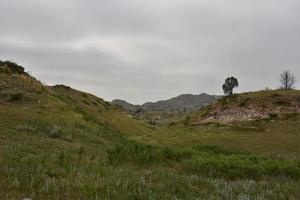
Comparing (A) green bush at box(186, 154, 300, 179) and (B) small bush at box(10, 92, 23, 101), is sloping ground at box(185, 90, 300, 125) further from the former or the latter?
(A) green bush at box(186, 154, 300, 179)

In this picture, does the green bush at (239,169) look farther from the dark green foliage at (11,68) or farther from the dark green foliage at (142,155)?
the dark green foliage at (11,68)

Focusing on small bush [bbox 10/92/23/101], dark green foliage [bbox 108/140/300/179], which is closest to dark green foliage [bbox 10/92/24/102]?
small bush [bbox 10/92/23/101]

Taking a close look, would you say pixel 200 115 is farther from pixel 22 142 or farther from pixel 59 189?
pixel 59 189

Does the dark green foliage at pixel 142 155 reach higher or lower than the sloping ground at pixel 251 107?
lower

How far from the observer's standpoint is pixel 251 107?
50.0 meters

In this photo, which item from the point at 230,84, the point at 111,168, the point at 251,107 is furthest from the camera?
the point at 230,84

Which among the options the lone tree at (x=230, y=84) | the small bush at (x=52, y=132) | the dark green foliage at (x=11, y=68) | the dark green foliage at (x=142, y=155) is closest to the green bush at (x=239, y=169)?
the dark green foliage at (x=142, y=155)

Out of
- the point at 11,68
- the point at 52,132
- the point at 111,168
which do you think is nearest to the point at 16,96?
the point at 11,68

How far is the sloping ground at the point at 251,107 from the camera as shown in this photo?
4737cm

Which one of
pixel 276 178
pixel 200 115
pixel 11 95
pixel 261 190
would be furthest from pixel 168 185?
pixel 200 115

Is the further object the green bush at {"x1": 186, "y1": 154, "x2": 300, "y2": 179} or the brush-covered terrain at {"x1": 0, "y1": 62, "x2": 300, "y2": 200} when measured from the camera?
the green bush at {"x1": 186, "y1": 154, "x2": 300, "y2": 179}

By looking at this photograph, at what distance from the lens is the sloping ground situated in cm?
4737

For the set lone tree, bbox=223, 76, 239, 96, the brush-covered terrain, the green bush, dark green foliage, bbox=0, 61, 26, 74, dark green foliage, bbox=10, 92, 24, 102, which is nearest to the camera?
the brush-covered terrain

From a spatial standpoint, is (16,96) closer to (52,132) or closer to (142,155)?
(52,132)
